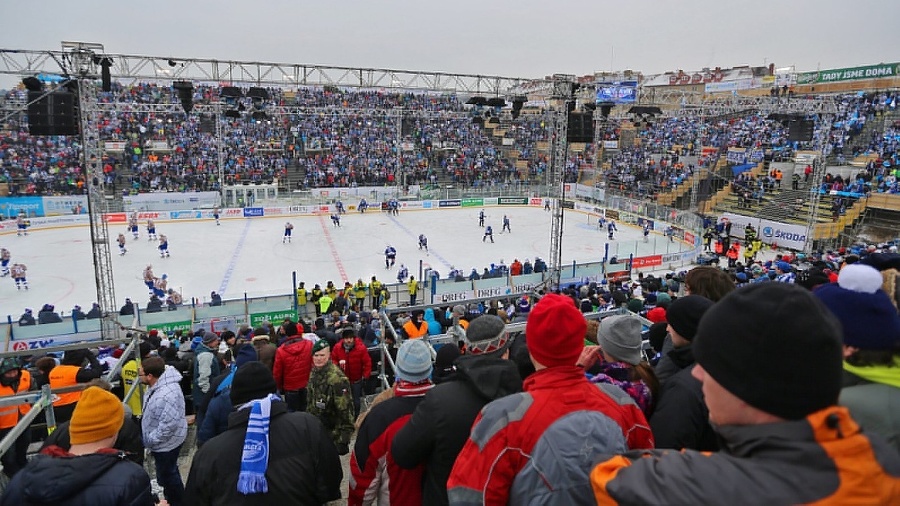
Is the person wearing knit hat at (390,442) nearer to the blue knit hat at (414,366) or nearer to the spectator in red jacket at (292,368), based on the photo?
the blue knit hat at (414,366)

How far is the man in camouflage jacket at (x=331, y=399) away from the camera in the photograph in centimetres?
482

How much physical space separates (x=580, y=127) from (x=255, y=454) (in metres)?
16.2

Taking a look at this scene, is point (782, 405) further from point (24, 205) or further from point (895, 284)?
point (24, 205)

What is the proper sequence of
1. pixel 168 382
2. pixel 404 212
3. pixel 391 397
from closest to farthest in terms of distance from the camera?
pixel 391 397, pixel 168 382, pixel 404 212

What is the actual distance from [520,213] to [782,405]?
36979 millimetres

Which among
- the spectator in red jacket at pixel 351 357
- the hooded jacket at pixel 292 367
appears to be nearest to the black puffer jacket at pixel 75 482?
the hooded jacket at pixel 292 367

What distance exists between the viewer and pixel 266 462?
2.92 meters

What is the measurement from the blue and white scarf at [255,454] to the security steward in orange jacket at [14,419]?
317 centimetres

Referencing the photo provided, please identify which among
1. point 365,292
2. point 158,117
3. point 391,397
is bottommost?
point 365,292

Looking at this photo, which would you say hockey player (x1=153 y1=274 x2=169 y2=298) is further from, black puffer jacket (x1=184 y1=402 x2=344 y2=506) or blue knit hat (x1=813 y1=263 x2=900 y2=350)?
blue knit hat (x1=813 y1=263 x2=900 y2=350)

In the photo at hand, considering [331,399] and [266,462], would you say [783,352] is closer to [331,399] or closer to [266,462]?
[266,462]

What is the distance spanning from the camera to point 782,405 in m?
1.29

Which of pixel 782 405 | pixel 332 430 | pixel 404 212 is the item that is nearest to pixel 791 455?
pixel 782 405

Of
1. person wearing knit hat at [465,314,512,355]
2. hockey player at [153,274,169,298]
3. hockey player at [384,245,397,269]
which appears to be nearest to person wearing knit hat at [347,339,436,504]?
person wearing knit hat at [465,314,512,355]
